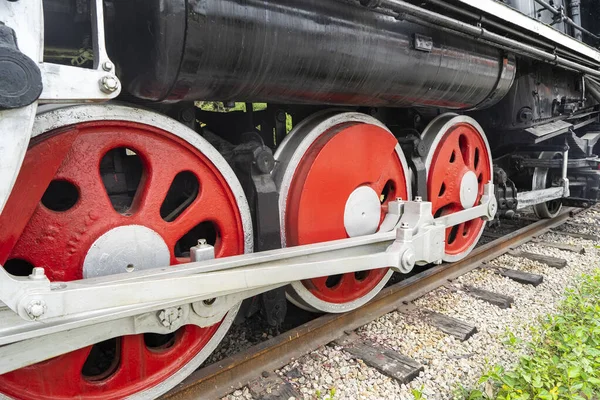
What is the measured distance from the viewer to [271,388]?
68.2 inches

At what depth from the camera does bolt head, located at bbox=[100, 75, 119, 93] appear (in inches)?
42.6

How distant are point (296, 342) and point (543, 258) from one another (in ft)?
8.30

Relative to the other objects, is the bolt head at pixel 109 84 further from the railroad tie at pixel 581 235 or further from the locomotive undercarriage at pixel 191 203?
the railroad tie at pixel 581 235

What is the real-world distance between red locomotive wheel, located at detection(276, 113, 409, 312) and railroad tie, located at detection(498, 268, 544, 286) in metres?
1.28

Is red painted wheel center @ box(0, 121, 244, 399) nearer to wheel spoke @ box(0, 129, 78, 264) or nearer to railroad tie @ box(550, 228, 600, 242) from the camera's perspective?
wheel spoke @ box(0, 129, 78, 264)

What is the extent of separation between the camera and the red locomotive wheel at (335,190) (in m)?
1.93

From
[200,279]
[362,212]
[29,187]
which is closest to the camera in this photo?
[29,187]

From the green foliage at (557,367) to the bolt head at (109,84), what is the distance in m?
1.70

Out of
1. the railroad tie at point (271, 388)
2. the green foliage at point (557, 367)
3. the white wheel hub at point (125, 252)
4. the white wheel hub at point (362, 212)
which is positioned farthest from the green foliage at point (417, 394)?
the white wheel hub at point (125, 252)

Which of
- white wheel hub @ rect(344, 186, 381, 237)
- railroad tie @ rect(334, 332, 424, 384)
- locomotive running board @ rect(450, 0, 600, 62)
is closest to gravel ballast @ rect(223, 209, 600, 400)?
railroad tie @ rect(334, 332, 424, 384)

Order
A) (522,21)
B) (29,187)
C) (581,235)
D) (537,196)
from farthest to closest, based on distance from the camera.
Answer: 1. (581,235)
2. (537,196)
3. (522,21)
4. (29,187)

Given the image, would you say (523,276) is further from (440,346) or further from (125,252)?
(125,252)

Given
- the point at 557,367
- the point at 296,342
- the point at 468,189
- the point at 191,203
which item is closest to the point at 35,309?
the point at 191,203

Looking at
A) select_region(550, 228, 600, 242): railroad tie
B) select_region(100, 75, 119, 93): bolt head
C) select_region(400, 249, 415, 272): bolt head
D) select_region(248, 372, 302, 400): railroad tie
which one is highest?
select_region(100, 75, 119, 93): bolt head
